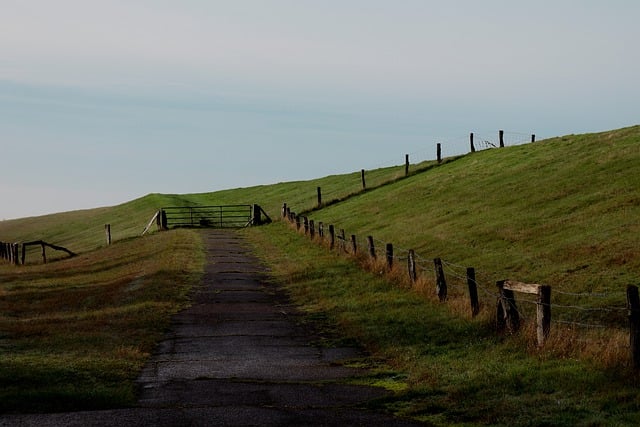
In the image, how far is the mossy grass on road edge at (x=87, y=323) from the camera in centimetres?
1474

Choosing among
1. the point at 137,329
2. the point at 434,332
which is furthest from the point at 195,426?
the point at 137,329

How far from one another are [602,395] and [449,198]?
39952 mm

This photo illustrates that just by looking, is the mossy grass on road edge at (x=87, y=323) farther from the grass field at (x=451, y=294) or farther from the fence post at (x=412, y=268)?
the fence post at (x=412, y=268)

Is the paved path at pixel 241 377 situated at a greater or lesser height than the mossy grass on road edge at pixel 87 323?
lesser

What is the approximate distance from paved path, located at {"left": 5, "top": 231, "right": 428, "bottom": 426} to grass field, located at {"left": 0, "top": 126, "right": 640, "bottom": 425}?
2.30ft

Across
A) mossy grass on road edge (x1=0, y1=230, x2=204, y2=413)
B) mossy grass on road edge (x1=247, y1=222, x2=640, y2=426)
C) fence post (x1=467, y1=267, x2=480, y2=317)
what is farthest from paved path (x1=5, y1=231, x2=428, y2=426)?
fence post (x1=467, y1=267, x2=480, y2=317)

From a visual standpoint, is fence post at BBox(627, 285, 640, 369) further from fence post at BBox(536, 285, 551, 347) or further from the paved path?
the paved path

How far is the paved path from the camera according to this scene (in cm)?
1283

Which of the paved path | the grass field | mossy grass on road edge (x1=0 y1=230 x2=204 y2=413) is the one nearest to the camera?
the paved path

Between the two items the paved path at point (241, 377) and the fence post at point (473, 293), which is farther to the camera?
the fence post at point (473, 293)

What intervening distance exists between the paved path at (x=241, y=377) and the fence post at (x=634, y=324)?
13.3 feet

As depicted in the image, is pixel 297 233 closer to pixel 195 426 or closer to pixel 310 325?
pixel 310 325

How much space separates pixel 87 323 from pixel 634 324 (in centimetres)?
1455

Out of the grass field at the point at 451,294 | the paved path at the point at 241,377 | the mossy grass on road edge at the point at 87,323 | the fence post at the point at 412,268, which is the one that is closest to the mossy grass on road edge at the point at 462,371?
the grass field at the point at 451,294
